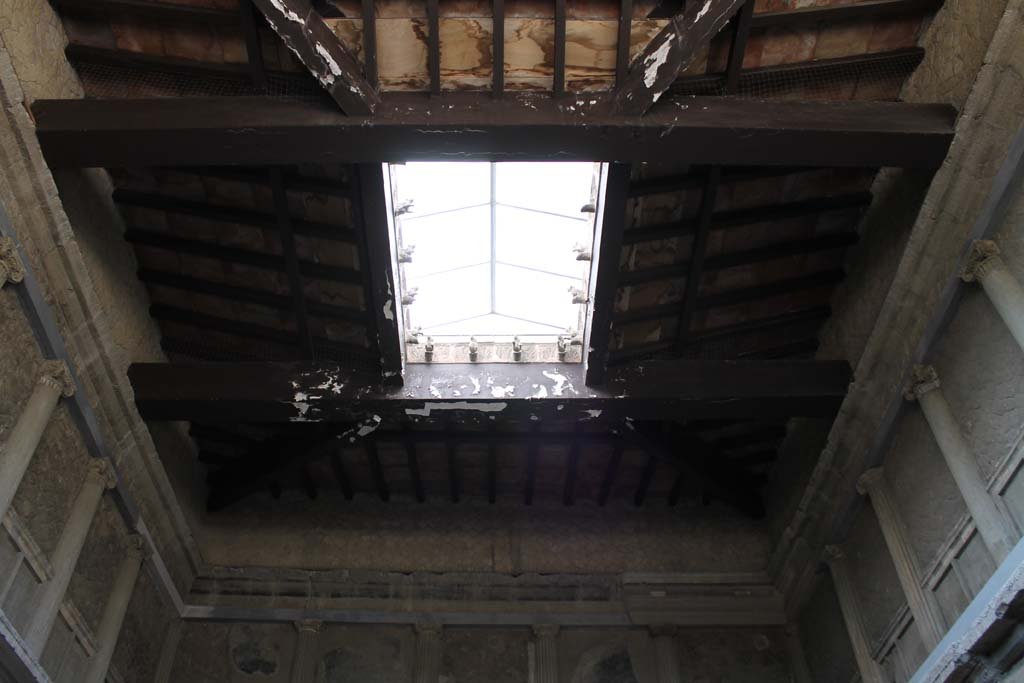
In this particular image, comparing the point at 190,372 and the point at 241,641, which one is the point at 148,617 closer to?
the point at 241,641

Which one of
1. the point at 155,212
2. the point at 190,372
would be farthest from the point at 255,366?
the point at 155,212

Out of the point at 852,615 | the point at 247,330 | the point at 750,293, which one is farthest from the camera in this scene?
the point at 247,330

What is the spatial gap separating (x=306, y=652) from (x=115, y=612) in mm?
2181

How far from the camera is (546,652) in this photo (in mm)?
10203

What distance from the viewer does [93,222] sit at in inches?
317

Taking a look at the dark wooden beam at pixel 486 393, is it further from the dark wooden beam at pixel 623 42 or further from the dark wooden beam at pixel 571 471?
the dark wooden beam at pixel 623 42

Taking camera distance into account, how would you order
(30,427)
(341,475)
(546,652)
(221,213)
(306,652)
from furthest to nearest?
(341,475) → (546,652) → (306,652) → (221,213) → (30,427)

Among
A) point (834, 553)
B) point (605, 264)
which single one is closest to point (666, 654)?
point (834, 553)

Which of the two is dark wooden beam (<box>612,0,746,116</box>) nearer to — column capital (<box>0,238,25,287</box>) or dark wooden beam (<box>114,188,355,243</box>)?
dark wooden beam (<box>114,188,355,243</box>)

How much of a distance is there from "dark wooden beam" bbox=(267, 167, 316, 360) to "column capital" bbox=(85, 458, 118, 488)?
2.04 meters

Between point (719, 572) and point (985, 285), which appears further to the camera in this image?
point (719, 572)

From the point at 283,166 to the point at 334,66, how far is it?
1.62 m

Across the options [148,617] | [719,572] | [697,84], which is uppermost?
[697,84]

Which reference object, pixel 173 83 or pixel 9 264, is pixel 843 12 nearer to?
pixel 173 83
